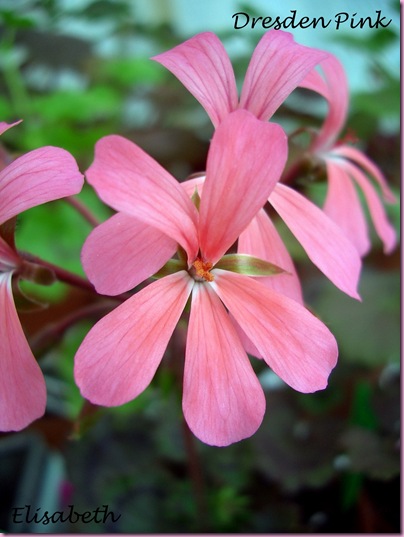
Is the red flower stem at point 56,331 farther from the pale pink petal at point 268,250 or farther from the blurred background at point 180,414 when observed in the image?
the pale pink petal at point 268,250

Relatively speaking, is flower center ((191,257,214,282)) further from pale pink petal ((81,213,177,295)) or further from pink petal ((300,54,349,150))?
pink petal ((300,54,349,150))

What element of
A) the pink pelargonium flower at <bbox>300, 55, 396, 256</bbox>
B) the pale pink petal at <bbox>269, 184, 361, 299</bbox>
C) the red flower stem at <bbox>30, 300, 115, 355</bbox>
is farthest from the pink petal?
the red flower stem at <bbox>30, 300, 115, 355</bbox>

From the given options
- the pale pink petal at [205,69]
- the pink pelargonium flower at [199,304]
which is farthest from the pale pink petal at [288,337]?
the pale pink petal at [205,69]

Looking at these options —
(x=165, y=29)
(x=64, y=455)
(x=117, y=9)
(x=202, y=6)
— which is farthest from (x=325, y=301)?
(x=202, y=6)

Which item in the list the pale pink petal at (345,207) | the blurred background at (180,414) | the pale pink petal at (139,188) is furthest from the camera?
the blurred background at (180,414)

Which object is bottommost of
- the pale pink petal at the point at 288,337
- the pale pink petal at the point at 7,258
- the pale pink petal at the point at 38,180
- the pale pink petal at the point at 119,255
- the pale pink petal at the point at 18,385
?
the pale pink petal at the point at 18,385

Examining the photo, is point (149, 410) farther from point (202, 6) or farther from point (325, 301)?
point (202, 6)
